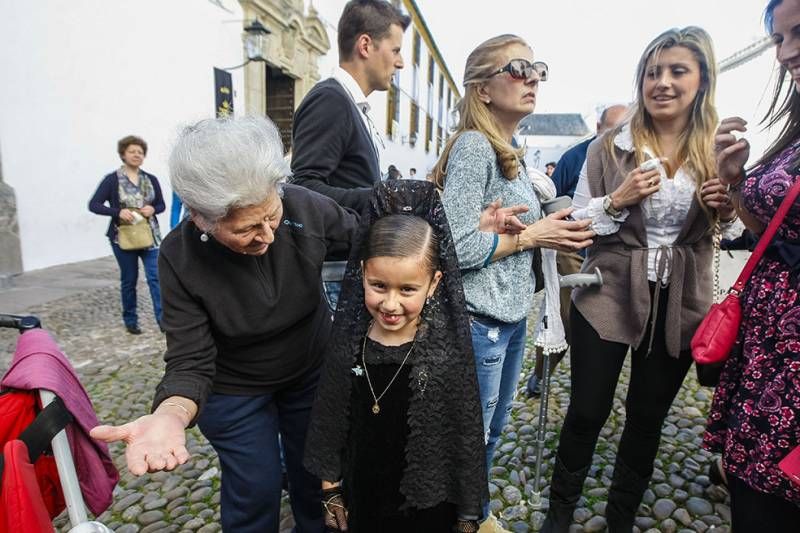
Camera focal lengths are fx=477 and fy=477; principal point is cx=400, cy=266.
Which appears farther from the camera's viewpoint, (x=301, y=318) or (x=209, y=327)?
(x=301, y=318)

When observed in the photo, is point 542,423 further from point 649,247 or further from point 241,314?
point 241,314

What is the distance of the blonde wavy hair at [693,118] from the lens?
181 centimetres

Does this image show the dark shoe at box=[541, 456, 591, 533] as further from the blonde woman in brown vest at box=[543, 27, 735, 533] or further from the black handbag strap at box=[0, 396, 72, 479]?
the black handbag strap at box=[0, 396, 72, 479]

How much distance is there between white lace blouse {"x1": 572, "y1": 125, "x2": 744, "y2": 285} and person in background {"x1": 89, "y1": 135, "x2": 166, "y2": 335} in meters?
4.15

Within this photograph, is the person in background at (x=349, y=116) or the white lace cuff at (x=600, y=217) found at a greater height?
the person in background at (x=349, y=116)

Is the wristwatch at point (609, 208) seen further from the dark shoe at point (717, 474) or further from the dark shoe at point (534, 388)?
the dark shoe at point (534, 388)

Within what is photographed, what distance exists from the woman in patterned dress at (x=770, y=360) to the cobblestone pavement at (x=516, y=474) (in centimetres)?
107

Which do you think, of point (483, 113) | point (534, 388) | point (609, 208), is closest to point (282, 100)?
point (534, 388)

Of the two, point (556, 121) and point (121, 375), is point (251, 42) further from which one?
point (556, 121)

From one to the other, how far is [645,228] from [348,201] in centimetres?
118

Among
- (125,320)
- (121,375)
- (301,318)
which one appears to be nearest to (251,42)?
(125,320)

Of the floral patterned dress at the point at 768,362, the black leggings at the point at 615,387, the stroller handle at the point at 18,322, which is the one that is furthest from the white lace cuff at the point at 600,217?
the stroller handle at the point at 18,322

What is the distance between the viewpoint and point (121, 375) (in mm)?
3879

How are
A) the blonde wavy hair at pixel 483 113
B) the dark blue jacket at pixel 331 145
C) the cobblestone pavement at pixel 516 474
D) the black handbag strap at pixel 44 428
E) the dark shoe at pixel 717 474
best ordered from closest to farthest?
the black handbag strap at pixel 44 428
the blonde wavy hair at pixel 483 113
the dark blue jacket at pixel 331 145
the cobblestone pavement at pixel 516 474
the dark shoe at pixel 717 474
